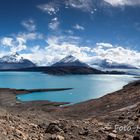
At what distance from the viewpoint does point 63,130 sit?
1522cm

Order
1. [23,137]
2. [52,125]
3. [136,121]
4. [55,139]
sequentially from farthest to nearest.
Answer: [136,121] → [52,125] → [55,139] → [23,137]

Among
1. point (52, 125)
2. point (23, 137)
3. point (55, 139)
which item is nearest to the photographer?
point (23, 137)

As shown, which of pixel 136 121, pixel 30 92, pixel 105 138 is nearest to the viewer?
pixel 105 138

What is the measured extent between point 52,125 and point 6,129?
3.31 metres

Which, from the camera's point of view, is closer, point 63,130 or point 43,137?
point 43,137

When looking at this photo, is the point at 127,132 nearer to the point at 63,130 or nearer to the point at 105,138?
the point at 105,138

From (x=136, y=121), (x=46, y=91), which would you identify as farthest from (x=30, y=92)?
(x=136, y=121)

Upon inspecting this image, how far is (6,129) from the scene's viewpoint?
502 inches

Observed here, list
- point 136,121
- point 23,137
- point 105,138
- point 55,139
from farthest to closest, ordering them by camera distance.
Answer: point 136,121 < point 105,138 < point 55,139 < point 23,137

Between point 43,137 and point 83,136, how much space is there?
2075 millimetres

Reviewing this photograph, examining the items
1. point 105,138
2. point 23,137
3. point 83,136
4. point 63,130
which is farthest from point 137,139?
point 23,137

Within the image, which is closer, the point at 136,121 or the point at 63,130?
the point at 63,130

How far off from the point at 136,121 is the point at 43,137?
26.2 ft

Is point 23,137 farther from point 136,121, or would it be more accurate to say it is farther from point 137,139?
point 136,121
